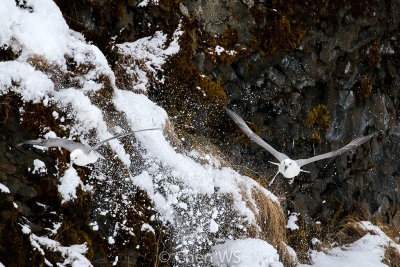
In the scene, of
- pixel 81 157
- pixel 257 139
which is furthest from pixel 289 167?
pixel 81 157

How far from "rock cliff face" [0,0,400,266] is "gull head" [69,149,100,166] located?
0.39 metres

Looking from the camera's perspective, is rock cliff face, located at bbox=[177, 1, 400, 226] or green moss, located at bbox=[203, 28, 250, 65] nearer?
green moss, located at bbox=[203, 28, 250, 65]

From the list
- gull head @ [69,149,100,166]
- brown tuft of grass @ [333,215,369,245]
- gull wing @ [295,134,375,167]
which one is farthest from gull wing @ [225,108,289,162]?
brown tuft of grass @ [333,215,369,245]

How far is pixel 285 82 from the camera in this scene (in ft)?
16.1

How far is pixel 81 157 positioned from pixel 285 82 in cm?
285

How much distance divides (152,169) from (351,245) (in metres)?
3.14

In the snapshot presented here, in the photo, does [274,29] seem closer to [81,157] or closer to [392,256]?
[81,157]

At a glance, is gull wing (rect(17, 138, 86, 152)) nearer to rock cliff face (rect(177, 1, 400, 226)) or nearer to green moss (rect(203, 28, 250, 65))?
rock cliff face (rect(177, 1, 400, 226))

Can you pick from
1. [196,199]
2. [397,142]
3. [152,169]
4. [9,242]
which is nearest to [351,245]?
[397,142]

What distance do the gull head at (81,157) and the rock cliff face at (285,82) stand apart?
0.39m

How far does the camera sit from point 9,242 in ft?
8.07

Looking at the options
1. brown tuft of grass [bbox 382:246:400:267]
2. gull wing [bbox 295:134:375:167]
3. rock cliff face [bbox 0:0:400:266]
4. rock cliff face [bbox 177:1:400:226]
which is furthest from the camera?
brown tuft of grass [bbox 382:246:400:267]

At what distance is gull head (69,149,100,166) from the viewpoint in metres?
2.81

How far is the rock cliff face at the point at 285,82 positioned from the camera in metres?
4.17
